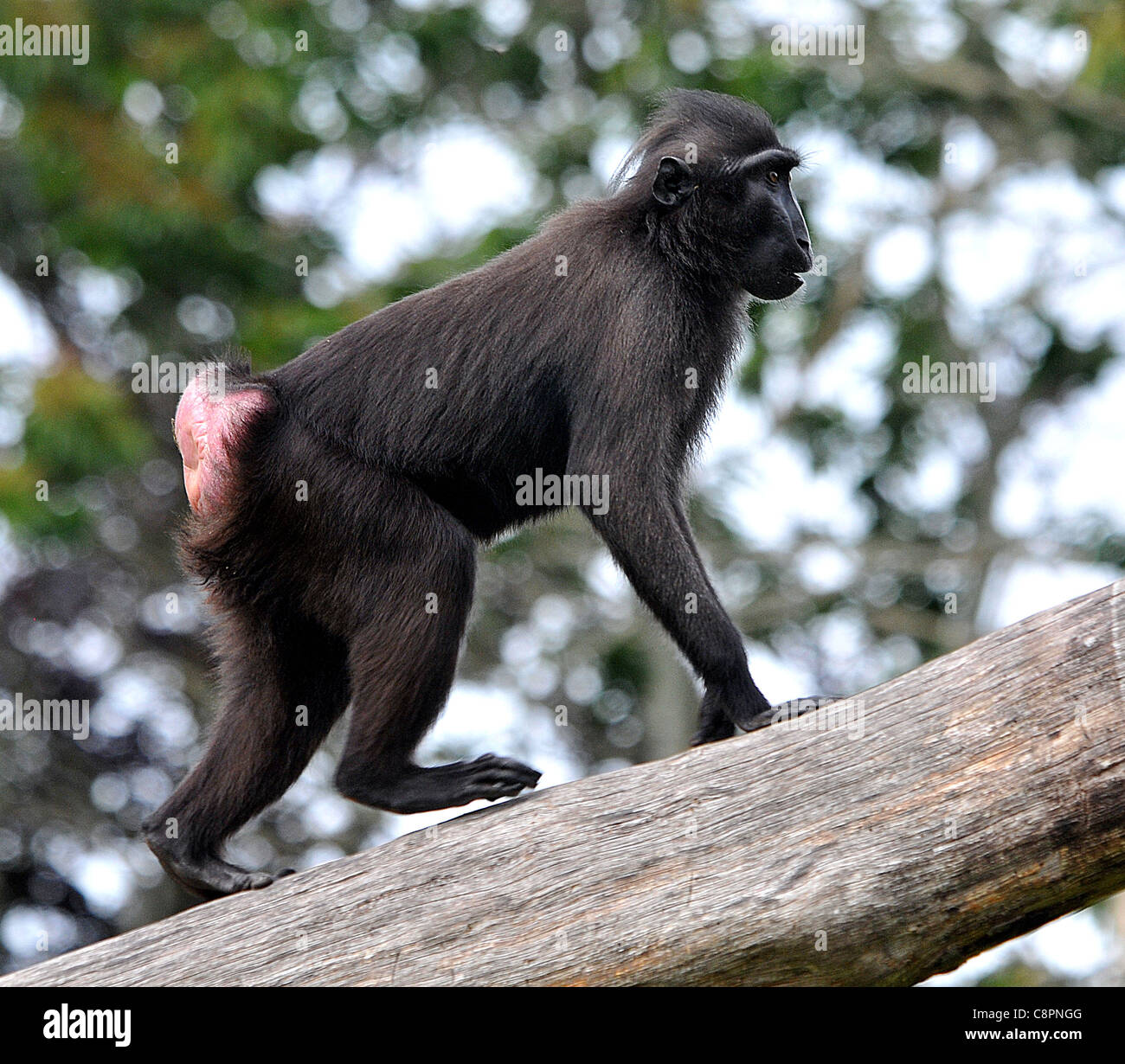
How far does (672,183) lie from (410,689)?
284 cm

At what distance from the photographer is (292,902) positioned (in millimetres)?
5977

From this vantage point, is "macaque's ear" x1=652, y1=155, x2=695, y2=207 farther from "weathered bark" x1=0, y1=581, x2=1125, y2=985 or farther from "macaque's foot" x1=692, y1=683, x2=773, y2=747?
"weathered bark" x1=0, y1=581, x2=1125, y2=985

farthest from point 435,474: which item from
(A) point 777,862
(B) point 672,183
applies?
(A) point 777,862

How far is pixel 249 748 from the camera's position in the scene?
6.68m

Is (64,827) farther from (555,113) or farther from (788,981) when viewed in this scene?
(788,981)

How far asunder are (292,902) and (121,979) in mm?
751

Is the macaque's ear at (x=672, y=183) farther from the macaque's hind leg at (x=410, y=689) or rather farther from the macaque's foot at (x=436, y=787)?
the macaque's foot at (x=436, y=787)

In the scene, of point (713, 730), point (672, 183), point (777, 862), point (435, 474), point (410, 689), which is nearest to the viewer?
point (777, 862)

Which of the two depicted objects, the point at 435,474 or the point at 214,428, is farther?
the point at 435,474

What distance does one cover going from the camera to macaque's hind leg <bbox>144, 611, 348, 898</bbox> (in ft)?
21.8

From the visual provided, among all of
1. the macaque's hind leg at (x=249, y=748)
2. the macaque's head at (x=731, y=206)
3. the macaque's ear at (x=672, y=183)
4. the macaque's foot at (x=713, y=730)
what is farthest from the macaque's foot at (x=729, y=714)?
the macaque's ear at (x=672, y=183)

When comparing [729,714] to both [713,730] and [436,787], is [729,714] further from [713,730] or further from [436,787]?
[436,787]

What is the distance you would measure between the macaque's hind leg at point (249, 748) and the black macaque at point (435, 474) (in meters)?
0.01

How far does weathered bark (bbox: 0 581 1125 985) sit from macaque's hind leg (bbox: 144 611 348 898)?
0.63 meters
